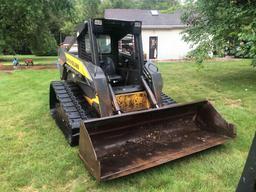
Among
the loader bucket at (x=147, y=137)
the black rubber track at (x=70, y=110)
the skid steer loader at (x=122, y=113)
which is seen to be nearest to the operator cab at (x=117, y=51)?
the skid steer loader at (x=122, y=113)

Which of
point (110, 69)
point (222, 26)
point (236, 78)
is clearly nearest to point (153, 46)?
point (236, 78)

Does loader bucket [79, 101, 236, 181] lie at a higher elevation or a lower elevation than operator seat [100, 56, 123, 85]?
lower

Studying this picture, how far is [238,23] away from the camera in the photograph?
7.74 m

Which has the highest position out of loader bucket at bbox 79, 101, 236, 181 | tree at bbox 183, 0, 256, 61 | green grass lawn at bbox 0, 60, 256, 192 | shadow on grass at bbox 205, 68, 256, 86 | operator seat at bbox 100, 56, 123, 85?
tree at bbox 183, 0, 256, 61

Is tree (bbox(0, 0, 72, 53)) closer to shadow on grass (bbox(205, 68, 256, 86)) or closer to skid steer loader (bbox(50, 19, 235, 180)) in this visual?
shadow on grass (bbox(205, 68, 256, 86))

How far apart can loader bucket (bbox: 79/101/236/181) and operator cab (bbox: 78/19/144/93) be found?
0.84 m

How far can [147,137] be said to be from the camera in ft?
13.3

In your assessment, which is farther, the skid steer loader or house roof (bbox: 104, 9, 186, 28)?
house roof (bbox: 104, 9, 186, 28)

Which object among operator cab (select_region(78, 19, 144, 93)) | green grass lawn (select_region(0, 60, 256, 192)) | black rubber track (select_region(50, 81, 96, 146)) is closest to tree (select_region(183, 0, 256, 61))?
green grass lawn (select_region(0, 60, 256, 192))

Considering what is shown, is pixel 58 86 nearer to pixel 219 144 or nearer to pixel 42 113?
pixel 42 113

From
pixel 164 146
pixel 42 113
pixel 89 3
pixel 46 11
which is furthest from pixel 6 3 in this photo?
pixel 89 3

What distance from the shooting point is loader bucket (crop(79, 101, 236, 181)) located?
3.32 m

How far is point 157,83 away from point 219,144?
1.45m

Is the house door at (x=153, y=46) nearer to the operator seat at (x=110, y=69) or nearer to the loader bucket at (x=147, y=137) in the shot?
the operator seat at (x=110, y=69)
